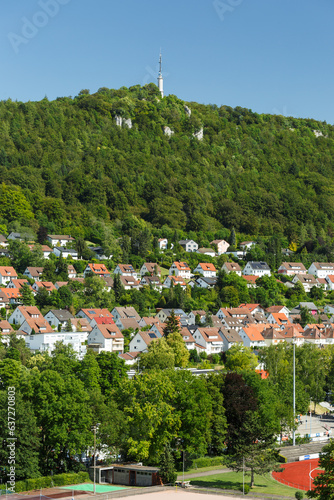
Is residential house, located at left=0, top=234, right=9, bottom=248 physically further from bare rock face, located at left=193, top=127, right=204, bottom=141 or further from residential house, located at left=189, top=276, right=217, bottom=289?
bare rock face, located at left=193, top=127, right=204, bottom=141

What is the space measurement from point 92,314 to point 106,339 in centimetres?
688

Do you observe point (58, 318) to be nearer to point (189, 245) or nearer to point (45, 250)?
point (45, 250)

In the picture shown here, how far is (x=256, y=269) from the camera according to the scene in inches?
4363

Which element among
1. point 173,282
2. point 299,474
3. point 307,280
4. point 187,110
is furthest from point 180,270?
point 187,110

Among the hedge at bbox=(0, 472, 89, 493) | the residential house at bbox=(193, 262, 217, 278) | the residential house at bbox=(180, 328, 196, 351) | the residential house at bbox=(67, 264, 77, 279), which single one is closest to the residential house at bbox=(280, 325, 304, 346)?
the residential house at bbox=(180, 328, 196, 351)

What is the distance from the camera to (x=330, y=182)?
176750mm

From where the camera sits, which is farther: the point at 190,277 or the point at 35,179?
the point at 35,179

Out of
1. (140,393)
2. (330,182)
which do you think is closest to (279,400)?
(140,393)

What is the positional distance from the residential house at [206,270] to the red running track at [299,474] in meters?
60.3

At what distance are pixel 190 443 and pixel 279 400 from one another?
38.1ft

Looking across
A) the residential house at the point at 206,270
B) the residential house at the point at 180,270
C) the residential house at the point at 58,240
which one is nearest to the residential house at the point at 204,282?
the residential house at the point at 180,270

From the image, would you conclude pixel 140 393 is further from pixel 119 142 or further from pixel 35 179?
pixel 119 142

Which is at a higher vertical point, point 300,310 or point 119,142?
point 119,142

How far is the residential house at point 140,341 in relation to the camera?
2931 inches
